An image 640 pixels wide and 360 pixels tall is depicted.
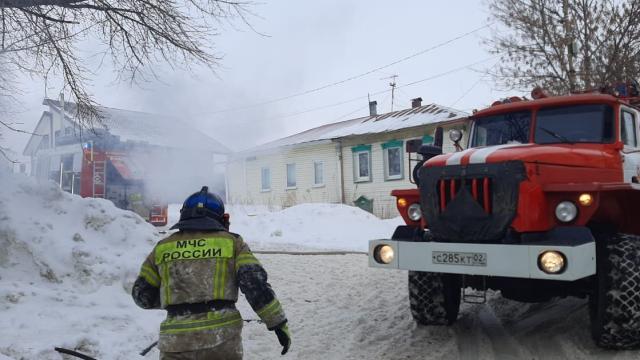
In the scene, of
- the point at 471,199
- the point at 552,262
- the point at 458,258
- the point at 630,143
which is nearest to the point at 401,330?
the point at 458,258

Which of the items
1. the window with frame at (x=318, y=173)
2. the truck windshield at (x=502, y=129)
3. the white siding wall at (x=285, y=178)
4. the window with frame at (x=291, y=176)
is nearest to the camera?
the truck windshield at (x=502, y=129)

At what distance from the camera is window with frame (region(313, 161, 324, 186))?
2455 centimetres

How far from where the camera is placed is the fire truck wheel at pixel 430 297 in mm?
5590

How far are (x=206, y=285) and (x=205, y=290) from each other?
0.03 meters

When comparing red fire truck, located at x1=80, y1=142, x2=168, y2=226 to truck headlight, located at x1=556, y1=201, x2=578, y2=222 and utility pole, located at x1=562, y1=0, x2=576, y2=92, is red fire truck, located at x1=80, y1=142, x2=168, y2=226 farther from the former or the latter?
truck headlight, located at x1=556, y1=201, x2=578, y2=222

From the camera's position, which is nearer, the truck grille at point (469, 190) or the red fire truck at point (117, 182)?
the truck grille at point (469, 190)

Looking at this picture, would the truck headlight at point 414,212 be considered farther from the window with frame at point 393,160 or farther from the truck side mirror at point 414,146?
the window with frame at point 393,160

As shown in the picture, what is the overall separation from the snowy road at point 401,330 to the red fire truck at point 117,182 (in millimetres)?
10416

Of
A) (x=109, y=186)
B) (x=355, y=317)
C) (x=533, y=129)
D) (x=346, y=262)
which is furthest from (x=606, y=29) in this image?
(x=109, y=186)

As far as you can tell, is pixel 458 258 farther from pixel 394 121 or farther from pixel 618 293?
pixel 394 121

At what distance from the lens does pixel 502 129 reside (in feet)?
20.0

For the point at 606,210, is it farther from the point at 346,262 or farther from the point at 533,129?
the point at 346,262

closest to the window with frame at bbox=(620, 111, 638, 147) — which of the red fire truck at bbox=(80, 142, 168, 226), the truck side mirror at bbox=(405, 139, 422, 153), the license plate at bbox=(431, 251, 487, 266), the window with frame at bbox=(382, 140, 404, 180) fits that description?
the truck side mirror at bbox=(405, 139, 422, 153)

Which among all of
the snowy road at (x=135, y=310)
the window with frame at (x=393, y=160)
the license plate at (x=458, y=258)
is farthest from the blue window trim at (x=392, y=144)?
the license plate at (x=458, y=258)
